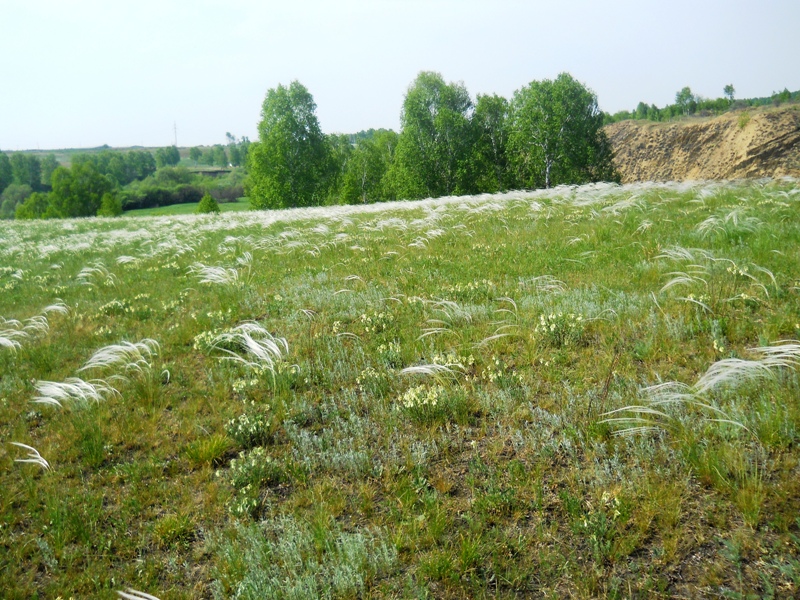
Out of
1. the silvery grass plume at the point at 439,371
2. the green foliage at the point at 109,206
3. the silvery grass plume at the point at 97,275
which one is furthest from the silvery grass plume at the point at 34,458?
the green foliage at the point at 109,206

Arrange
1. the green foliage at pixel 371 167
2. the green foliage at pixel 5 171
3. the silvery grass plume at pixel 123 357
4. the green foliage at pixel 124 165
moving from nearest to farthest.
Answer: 1. the silvery grass plume at pixel 123 357
2. the green foliage at pixel 371 167
3. the green foliage at pixel 5 171
4. the green foliage at pixel 124 165

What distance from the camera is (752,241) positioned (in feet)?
24.6

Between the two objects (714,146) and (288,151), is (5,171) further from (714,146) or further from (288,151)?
(714,146)

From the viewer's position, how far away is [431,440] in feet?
12.5

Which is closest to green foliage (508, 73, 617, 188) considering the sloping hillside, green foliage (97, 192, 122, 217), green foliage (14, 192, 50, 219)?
the sloping hillside

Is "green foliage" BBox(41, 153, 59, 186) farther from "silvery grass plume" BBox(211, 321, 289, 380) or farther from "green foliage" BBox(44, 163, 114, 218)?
"silvery grass plume" BBox(211, 321, 289, 380)

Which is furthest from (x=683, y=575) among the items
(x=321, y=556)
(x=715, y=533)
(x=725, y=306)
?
(x=725, y=306)

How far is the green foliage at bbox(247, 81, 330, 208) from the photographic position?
5328 cm

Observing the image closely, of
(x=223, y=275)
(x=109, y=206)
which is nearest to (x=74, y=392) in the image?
(x=223, y=275)

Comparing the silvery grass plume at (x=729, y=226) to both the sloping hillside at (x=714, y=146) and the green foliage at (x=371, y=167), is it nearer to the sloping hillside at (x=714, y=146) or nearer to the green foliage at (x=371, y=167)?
the sloping hillside at (x=714, y=146)

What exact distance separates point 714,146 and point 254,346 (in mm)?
76025

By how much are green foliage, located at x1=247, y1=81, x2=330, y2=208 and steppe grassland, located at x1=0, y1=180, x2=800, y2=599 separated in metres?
49.7

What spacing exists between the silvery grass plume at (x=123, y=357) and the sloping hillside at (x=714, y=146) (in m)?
66.3

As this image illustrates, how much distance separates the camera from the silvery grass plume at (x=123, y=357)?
5543mm
